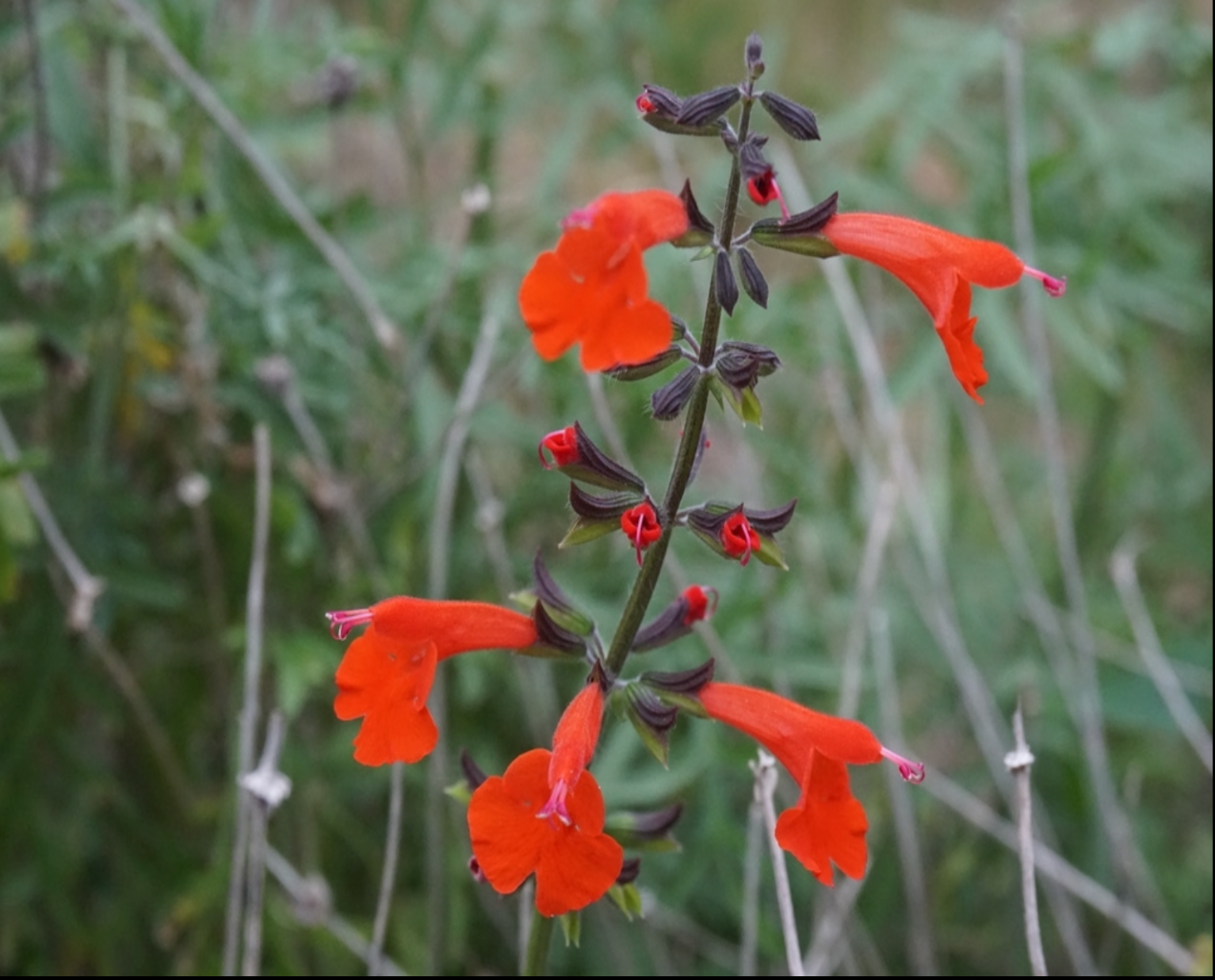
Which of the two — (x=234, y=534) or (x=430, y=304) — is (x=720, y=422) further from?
(x=234, y=534)

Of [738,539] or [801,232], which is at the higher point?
[801,232]

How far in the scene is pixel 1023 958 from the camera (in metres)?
1.84

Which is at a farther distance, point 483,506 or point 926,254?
point 483,506

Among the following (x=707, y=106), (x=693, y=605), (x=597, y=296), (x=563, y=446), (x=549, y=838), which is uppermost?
(x=707, y=106)

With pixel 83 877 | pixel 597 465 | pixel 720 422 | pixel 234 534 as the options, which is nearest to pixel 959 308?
pixel 597 465

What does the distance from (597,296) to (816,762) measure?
406 mm

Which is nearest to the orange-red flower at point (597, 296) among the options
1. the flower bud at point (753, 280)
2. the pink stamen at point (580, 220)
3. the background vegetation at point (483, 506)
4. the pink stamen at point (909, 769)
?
the pink stamen at point (580, 220)

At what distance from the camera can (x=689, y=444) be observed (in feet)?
2.84

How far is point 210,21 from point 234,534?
0.77 m

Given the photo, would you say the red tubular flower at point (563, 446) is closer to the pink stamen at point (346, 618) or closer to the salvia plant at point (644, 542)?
the salvia plant at point (644, 542)

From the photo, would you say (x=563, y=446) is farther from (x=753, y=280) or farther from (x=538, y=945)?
(x=538, y=945)

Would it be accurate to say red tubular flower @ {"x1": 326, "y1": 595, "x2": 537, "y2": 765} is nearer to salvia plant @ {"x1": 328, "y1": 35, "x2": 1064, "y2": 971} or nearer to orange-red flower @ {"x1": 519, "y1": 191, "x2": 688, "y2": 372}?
salvia plant @ {"x1": 328, "y1": 35, "x2": 1064, "y2": 971}

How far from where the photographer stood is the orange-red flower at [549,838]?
2.57 feet

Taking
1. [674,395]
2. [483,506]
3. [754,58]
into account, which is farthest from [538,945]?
[483,506]
